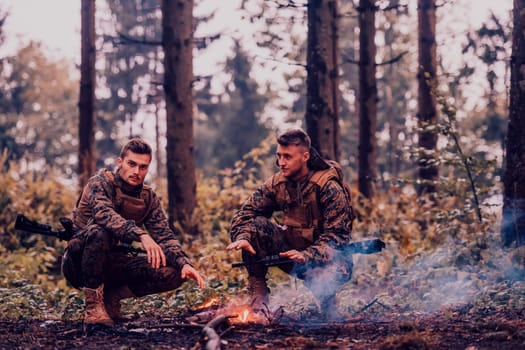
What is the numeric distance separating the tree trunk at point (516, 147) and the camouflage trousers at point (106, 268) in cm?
476

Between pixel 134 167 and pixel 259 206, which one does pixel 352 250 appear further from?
pixel 134 167

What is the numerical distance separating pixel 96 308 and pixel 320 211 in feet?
8.00

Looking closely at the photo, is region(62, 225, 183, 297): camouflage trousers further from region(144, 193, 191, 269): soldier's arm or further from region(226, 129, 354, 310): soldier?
region(226, 129, 354, 310): soldier

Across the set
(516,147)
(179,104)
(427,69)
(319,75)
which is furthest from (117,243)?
(427,69)

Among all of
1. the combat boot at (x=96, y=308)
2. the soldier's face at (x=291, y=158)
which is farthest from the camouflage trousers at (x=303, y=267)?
the combat boot at (x=96, y=308)

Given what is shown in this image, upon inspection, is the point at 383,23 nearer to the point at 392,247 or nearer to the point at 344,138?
the point at 344,138

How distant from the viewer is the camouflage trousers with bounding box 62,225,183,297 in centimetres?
617

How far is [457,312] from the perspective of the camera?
23.3 feet

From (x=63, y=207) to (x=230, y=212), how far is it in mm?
3563

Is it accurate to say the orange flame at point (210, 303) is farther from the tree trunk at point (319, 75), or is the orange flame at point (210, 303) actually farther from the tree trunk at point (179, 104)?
the tree trunk at point (179, 104)

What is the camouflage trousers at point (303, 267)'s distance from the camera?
22.0 feet

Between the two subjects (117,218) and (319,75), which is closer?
(117,218)

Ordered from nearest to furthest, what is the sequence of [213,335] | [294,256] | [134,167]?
[213,335] < [294,256] < [134,167]

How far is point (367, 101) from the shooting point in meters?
14.5
